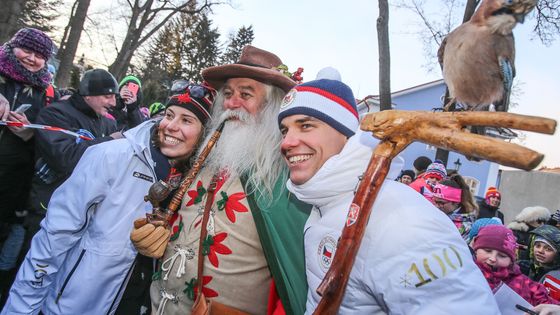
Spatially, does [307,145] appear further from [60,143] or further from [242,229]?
[60,143]

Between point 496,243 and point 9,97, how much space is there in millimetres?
4575

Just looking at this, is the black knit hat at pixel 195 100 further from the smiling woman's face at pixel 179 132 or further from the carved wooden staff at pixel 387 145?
the carved wooden staff at pixel 387 145

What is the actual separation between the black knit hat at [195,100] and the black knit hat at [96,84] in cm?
135

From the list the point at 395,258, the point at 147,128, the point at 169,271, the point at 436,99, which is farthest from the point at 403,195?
the point at 436,99

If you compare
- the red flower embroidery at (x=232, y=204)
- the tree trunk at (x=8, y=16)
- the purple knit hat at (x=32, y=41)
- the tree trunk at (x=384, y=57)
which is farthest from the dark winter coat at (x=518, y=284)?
the tree trunk at (x=8, y=16)

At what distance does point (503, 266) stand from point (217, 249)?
102 inches

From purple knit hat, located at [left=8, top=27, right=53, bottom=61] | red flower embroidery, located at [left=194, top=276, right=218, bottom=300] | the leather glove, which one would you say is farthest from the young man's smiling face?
purple knit hat, located at [left=8, top=27, right=53, bottom=61]

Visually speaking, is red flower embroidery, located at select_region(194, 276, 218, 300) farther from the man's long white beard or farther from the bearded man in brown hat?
the man's long white beard

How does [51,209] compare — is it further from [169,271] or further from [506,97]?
[506,97]

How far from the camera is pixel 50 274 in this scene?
206 cm

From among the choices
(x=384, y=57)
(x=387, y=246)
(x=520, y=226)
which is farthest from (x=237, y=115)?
(x=520, y=226)

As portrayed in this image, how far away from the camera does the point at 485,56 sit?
45.9 inches

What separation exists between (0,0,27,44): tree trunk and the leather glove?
375cm

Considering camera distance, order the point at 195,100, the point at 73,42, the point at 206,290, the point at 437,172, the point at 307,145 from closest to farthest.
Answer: the point at 307,145 < the point at 206,290 < the point at 195,100 < the point at 437,172 < the point at 73,42
